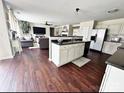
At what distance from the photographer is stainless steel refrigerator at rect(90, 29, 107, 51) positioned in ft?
14.8

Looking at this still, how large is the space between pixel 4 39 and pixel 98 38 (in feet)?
18.3

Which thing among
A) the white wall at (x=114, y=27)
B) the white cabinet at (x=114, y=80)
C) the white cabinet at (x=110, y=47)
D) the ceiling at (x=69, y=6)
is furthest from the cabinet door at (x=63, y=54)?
the white wall at (x=114, y=27)

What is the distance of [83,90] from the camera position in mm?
1578

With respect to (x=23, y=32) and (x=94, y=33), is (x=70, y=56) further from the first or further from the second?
(x=23, y=32)

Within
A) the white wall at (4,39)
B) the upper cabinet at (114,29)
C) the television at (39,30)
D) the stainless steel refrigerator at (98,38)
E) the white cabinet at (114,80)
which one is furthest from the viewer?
the television at (39,30)

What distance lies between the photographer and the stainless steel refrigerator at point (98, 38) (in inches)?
178

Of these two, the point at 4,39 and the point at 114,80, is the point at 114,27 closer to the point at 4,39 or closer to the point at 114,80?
the point at 114,80

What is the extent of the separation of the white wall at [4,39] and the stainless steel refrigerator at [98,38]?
532 cm

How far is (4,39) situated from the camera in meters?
2.84

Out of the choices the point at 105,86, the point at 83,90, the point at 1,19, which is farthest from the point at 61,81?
the point at 1,19

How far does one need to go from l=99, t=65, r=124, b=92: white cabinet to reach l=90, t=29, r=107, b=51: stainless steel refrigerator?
4220 mm

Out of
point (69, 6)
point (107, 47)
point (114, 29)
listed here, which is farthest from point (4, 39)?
point (114, 29)

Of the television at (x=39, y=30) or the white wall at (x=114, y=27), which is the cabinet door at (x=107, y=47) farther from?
the television at (x=39, y=30)

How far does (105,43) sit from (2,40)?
592cm
